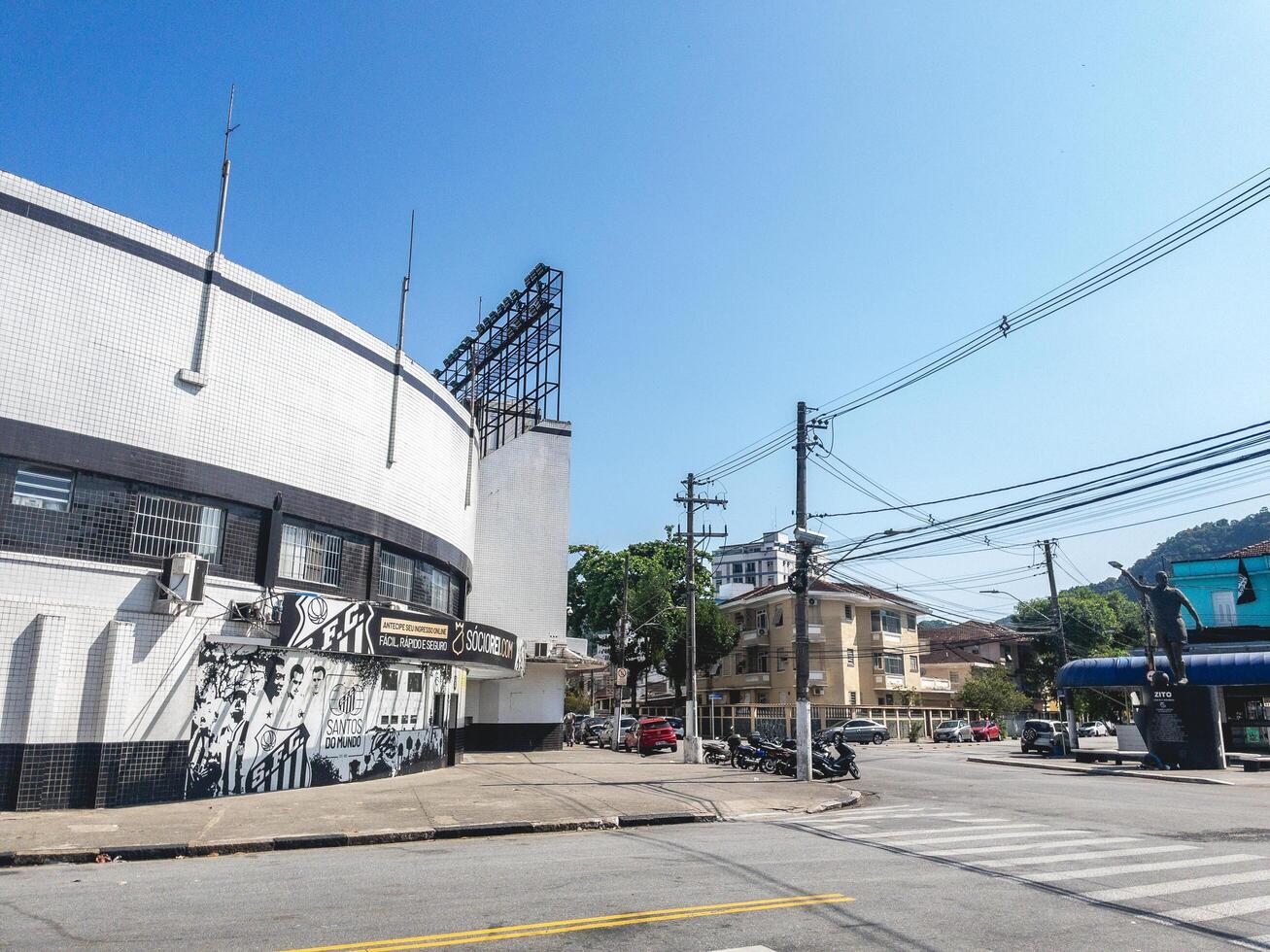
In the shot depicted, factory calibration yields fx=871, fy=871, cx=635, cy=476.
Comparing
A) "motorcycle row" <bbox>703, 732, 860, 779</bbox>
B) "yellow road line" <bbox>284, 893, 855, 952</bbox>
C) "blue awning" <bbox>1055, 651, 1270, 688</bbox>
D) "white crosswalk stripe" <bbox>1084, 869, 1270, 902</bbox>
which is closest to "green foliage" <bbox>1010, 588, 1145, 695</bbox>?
"blue awning" <bbox>1055, 651, 1270, 688</bbox>

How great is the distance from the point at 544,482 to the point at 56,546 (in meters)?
23.2

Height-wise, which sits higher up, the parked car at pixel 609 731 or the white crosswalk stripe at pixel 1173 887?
the white crosswalk stripe at pixel 1173 887

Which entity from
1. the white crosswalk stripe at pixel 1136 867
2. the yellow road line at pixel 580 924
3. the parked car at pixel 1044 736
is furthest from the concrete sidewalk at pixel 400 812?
the parked car at pixel 1044 736

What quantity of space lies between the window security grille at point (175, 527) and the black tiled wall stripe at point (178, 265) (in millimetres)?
4770

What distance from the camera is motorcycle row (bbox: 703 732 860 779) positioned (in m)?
24.6

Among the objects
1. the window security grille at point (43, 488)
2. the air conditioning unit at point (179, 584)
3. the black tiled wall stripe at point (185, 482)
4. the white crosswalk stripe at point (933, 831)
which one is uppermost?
the black tiled wall stripe at point (185, 482)

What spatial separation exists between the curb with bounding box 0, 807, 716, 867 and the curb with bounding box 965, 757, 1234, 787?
18.1 m

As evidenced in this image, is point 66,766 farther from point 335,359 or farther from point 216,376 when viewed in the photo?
point 335,359

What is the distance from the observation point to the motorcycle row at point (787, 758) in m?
24.6

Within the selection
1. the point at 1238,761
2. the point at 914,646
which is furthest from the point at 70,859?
the point at 914,646

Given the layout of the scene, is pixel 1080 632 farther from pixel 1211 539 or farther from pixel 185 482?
pixel 1211 539

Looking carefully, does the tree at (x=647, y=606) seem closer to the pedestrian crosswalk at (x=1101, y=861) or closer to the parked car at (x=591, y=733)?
the parked car at (x=591, y=733)

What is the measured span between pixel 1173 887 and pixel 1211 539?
190m

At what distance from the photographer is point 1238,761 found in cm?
3106
